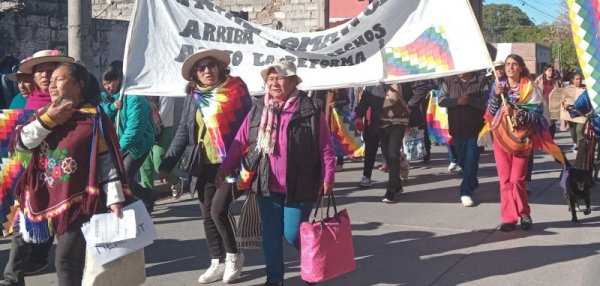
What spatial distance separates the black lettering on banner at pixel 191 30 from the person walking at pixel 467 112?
3360mm

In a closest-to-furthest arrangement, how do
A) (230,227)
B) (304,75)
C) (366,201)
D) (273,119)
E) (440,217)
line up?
(273,119) < (230,227) < (304,75) < (440,217) < (366,201)

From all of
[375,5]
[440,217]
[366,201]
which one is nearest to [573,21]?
[375,5]

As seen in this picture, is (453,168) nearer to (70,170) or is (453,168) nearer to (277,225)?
(277,225)

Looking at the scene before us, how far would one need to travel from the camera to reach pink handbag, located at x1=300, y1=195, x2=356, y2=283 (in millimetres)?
4934

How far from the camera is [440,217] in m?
8.09

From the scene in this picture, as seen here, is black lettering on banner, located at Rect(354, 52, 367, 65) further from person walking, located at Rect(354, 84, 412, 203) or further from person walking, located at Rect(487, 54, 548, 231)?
person walking, located at Rect(354, 84, 412, 203)

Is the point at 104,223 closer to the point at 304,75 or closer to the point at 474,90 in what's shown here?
the point at 304,75

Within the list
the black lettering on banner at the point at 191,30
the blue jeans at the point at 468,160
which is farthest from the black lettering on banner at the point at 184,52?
the blue jeans at the point at 468,160

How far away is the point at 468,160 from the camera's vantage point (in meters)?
8.48

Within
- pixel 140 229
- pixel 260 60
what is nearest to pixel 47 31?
pixel 260 60

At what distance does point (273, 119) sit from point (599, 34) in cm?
211

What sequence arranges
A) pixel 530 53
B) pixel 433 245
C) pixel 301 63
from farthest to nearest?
pixel 530 53 → pixel 433 245 → pixel 301 63

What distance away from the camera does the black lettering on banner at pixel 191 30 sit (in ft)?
20.5

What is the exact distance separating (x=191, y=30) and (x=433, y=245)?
112 inches
